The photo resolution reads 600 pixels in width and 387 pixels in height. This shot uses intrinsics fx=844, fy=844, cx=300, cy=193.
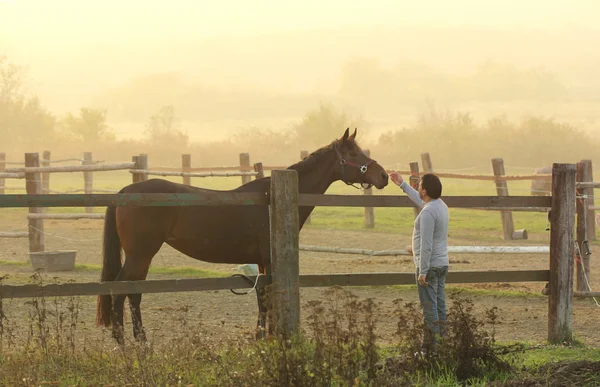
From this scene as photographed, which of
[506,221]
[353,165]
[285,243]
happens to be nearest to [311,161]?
[353,165]

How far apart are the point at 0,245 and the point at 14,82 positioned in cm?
6225

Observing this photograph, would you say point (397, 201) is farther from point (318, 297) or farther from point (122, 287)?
point (318, 297)

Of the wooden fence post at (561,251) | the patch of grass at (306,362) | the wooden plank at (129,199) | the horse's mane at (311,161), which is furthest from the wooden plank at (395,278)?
the horse's mane at (311,161)

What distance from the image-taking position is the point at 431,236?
20.8 feet

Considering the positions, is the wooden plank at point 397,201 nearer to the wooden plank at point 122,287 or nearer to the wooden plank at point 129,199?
the wooden plank at point 129,199

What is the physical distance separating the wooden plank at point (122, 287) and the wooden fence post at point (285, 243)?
182mm

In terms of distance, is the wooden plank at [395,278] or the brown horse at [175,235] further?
the brown horse at [175,235]

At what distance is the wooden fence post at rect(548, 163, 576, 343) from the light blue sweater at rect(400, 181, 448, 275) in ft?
5.48

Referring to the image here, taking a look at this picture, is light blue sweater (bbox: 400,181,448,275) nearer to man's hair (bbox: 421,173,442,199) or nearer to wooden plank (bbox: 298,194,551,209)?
man's hair (bbox: 421,173,442,199)

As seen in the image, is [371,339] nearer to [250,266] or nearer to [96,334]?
[96,334]

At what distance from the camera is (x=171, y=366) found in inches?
231

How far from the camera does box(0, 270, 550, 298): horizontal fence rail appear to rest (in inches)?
234

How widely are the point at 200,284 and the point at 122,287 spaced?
570 mm

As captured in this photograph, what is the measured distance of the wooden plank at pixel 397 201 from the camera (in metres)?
6.62
